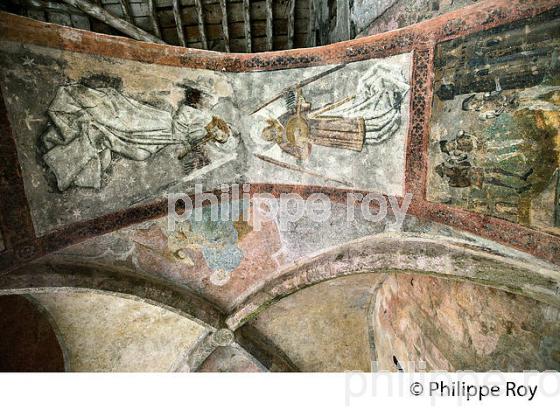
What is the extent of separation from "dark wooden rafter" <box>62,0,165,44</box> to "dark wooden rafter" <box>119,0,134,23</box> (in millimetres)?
96

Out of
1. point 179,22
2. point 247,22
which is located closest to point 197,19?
point 179,22

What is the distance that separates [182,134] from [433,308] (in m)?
4.03

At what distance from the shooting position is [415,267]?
418 centimetres

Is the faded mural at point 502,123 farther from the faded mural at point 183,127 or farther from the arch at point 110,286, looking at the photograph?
the arch at point 110,286

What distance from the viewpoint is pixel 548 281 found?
329 cm

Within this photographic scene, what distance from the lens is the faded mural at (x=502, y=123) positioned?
304 centimetres

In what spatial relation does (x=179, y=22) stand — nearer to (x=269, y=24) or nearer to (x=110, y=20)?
(x=110, y=20)

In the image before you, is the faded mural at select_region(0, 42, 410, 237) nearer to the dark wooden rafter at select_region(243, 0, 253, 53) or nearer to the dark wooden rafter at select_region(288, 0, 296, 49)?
the dark wooden rafter at select_region(243, 0, 253, 53)

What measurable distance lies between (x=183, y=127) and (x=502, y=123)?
3.36 meters

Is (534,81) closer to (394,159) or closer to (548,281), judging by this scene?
(394,159)

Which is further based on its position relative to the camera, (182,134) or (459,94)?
(182,134)

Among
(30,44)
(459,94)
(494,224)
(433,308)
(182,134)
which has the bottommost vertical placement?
(433,308)

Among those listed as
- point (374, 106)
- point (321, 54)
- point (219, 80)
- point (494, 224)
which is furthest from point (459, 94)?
point (219, 80)

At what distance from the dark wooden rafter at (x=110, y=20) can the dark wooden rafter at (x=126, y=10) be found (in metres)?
0.10
